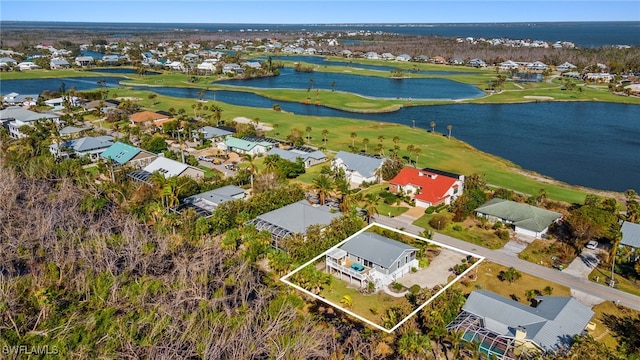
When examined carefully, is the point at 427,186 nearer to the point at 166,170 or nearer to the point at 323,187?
the point at 323,187

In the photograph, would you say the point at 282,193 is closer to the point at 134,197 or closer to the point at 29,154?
the point at 134,197

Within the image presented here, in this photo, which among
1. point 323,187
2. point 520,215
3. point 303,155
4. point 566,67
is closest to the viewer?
point 520,215

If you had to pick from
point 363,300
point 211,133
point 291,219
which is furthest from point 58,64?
point 363,300

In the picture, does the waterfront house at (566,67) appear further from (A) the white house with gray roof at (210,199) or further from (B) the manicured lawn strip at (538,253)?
(A) the white house with gray roof at (210,199)

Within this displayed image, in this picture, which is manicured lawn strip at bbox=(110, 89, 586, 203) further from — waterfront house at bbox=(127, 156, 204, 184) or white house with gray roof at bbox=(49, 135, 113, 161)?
Answer: white house with gray roof at bbox=(49, 135, 113, 161)

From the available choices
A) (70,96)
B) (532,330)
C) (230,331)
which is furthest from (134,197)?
(70,96)

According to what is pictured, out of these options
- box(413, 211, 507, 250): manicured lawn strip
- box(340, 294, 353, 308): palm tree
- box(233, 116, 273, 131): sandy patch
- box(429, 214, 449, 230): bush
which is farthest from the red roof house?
box(233, 116, 273, 131): sandy patch

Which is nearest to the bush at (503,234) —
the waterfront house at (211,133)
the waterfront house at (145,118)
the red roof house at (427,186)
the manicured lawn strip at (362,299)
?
the red roof house at (427,186)

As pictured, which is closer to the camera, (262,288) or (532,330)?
(532,330)
